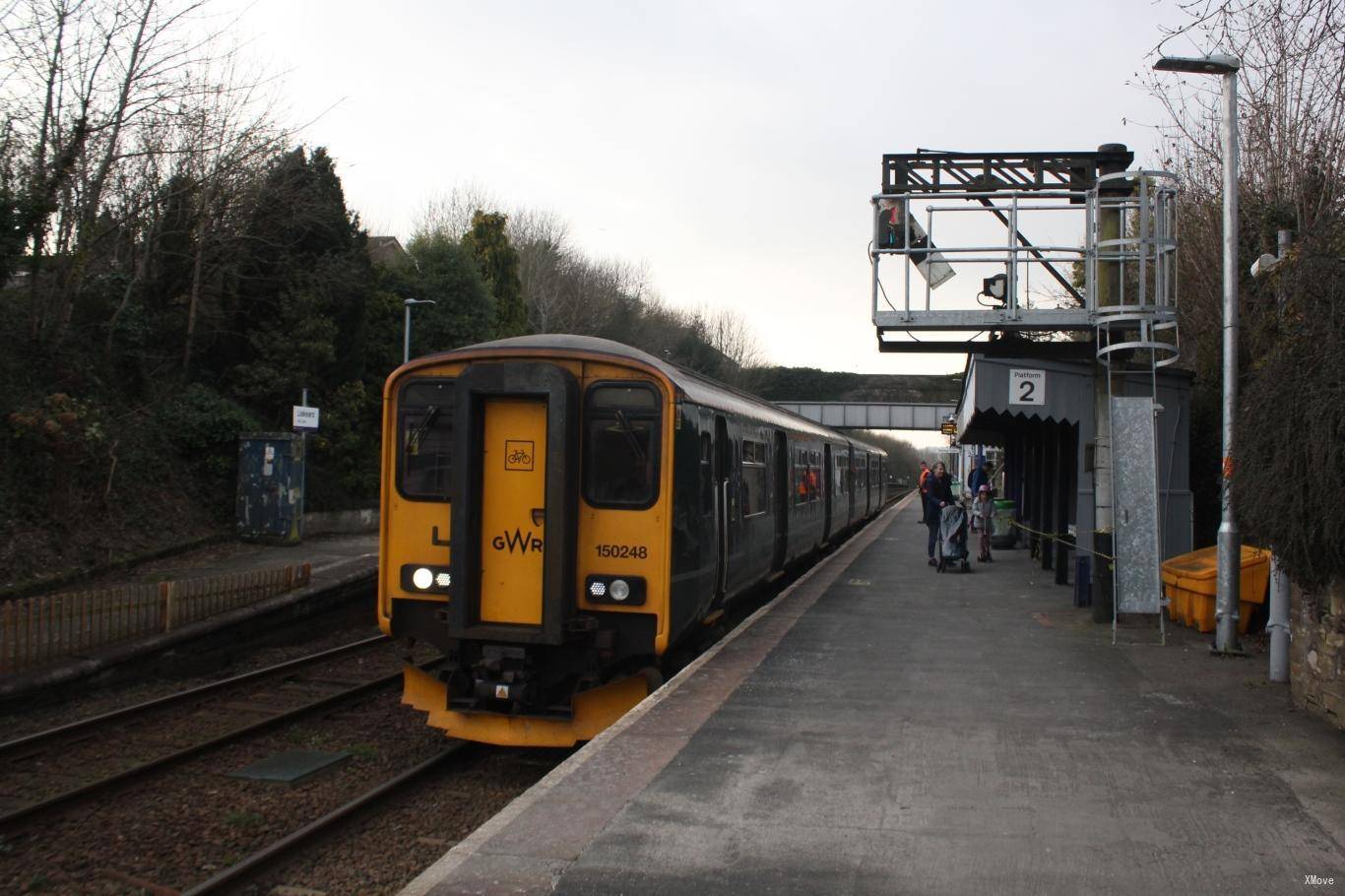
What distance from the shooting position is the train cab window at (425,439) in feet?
26.0

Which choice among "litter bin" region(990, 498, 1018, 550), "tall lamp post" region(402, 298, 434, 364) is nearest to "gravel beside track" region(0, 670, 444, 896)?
"litter bin" region(990, 498, 1018, 550)

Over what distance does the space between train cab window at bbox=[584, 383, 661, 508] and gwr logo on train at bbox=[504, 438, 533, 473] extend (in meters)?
0.41

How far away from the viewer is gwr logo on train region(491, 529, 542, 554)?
755cm

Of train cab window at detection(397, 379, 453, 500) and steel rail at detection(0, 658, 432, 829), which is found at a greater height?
train cab window at detection(397, 379, 453, 500)

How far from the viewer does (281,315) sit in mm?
23531

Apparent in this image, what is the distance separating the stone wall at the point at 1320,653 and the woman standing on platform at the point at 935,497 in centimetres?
893

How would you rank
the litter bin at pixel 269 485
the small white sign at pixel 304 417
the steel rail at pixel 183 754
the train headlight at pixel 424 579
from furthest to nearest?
A: 1. the small white sign at pixel 304 417
2. the litter bin at pixel 269 485
3. the train headlight at pixel 424 579
4. the steel rail at pixel 183 754

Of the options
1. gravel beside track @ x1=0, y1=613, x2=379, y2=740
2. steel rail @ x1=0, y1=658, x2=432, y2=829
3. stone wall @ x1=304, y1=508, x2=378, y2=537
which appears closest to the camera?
steel rail @ x1=0, y1=658, x2=432, y2=829

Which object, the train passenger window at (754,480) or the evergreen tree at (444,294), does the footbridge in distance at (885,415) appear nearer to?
the evergreen tree at (444,294)

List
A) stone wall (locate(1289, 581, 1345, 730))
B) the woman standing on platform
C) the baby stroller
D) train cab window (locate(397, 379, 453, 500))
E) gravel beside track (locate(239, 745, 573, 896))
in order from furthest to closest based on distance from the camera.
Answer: the woman standing on platform, the baby stroller, train cab window (locate(397, 379, 453, 500)), stone wall (locate(1289, 581, 1345, 730)), gravel beside track (locate(239, 745, 573, 896))

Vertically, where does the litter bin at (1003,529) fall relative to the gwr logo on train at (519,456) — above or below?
below

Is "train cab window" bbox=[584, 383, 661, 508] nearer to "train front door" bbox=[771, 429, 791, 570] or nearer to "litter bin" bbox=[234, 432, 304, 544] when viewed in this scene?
"train front door" bbox=[771, 429, 791, 570]

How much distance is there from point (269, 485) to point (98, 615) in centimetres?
972

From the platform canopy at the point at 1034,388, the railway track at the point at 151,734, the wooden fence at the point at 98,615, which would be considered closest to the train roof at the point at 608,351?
the platform canopy at the point at 1034,388
